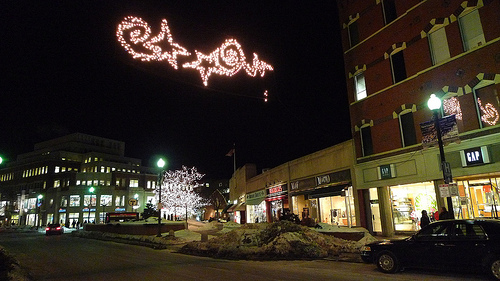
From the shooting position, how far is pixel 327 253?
14.4m

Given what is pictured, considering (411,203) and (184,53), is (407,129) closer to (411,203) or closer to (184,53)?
(411,203)

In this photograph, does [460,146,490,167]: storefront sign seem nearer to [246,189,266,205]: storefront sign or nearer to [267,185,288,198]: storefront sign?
[267,185,288,198]: storefront sign

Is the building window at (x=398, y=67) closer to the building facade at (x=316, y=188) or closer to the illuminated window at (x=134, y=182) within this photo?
the building facade at (x=316, y=188)

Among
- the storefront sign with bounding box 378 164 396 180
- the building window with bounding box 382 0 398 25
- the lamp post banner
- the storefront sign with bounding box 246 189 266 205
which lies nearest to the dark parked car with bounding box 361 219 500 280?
the lamp post banner

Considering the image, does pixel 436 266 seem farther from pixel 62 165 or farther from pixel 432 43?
pixel 62 165

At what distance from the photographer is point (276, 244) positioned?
49.3ft

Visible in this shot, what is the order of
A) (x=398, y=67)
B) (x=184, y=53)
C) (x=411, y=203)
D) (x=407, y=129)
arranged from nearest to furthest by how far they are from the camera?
(x=184, y=53) → (x=407, y=129) → (x=411, y=203) → (x=398, y=67)

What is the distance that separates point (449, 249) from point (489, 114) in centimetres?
904

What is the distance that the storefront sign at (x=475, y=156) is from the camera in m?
14.8

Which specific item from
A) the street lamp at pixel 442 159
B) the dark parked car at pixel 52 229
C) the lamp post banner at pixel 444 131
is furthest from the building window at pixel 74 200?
the street lamp at pixel 442 159

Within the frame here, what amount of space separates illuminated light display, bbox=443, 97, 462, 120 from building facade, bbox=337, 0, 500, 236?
2.0 inches

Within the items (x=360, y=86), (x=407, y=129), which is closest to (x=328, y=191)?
(x=407, y=129)

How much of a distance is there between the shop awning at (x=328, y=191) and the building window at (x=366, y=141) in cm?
287

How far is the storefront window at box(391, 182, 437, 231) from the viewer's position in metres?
18.1
